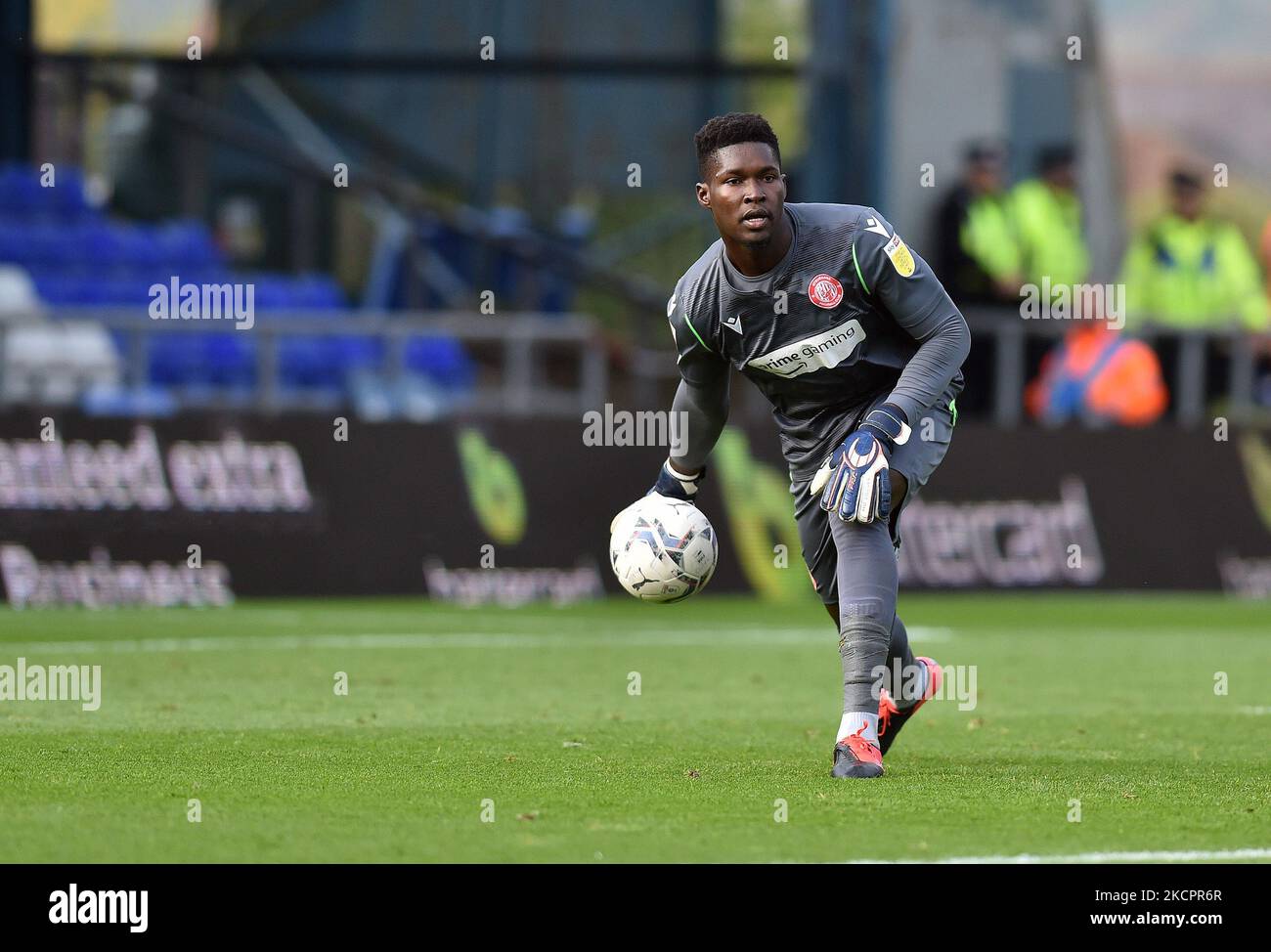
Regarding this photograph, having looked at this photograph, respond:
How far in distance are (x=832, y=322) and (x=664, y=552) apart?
1.03 m

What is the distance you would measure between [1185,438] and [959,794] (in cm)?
1115

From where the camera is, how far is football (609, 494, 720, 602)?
808 centimetres

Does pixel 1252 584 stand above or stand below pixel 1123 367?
below

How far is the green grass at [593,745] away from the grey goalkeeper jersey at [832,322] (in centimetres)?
132

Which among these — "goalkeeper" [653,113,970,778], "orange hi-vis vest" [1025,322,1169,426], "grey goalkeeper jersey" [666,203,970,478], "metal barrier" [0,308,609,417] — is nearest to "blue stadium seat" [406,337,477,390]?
"metal barrier" [0,308,609,417]

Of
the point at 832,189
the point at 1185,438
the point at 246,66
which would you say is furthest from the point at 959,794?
the point at 246,66

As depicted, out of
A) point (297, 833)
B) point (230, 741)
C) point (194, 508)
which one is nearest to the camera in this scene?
point (297, 833)

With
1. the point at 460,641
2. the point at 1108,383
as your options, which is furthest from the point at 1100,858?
the point at 1108,383

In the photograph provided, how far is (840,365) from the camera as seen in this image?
7.84 metres

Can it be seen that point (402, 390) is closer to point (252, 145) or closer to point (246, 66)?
point (252, 145)

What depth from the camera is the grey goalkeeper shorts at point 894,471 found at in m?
7.71

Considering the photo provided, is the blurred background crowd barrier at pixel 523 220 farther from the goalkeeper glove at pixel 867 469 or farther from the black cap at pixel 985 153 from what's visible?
the goalkeeper glove at pixel 867 469
